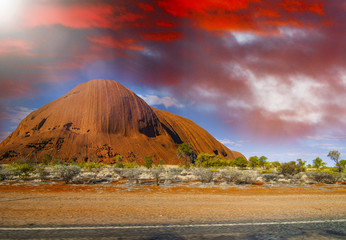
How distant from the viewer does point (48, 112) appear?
9275cm

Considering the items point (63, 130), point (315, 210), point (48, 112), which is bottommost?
point (315, 210)

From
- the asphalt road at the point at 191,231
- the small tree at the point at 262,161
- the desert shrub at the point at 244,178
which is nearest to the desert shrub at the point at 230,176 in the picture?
the desert shrub at the point at 244,178

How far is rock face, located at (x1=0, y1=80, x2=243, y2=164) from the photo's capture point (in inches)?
2948

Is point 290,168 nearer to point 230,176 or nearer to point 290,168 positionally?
point 290,168

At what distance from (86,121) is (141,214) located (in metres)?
87.0

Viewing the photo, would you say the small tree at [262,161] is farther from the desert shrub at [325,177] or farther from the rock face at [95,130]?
the desert shrub at [325,177]

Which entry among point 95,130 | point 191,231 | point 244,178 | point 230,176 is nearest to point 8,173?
point 230,176

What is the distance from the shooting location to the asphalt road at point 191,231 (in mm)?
5410

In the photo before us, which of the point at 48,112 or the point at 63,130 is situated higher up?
the point at 48,112

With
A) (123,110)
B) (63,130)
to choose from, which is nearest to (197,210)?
(63,130)

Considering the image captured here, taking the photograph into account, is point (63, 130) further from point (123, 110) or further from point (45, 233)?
point (45, 233)

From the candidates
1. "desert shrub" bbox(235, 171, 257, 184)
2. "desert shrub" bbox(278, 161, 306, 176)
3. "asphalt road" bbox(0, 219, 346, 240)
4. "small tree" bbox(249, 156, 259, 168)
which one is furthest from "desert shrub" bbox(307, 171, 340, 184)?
"small tree" bbox(249, 156, 259, 168)

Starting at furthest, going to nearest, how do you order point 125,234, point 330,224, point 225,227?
point 330,224 < point 225,227 < point 125,234

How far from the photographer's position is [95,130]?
85.8 m
